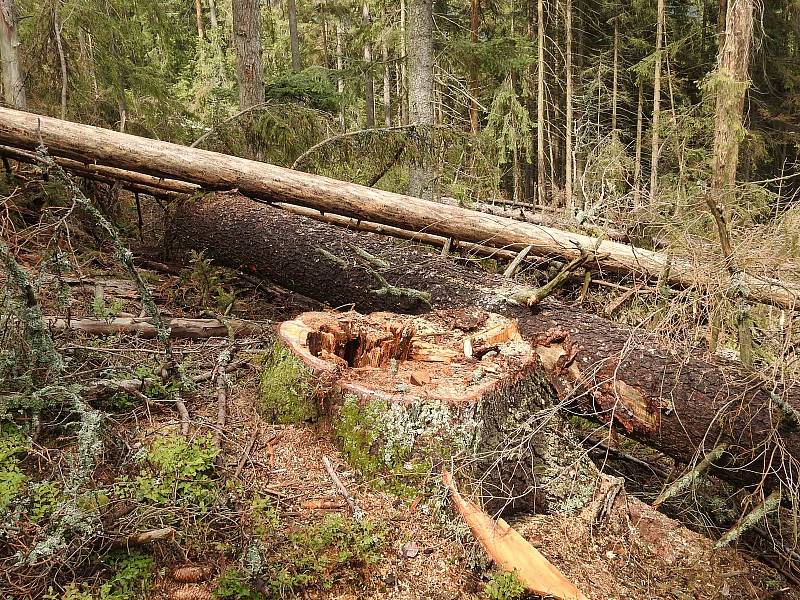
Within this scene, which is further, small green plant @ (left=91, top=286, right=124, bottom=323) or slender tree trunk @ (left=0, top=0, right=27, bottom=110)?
slender tree trunk @ (left=0, top=0, right=27, bottom=110)

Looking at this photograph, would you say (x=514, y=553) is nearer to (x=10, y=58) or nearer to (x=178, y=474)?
(x=178, y=474)

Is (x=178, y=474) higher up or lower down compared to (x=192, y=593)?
higher up

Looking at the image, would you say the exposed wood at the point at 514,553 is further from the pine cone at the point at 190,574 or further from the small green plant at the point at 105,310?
the small green plant at the point at 105,310

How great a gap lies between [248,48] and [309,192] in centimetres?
317

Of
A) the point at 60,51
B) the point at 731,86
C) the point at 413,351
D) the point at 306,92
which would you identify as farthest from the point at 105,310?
the point at 731,86

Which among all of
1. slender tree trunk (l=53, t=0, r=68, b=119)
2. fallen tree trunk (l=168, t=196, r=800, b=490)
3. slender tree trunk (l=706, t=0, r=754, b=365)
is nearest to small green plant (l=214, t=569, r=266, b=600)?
fallen tree trunk (l=168, t=196, r=800, b=490)

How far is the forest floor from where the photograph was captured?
7.41ft

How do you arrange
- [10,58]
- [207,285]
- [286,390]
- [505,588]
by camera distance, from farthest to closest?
[10,58] → [207,285] → [286,390] → [505,588]

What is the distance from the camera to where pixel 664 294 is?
3842 mm

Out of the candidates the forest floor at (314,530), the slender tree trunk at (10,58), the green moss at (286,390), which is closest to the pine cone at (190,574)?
the forest floor at (314,530)

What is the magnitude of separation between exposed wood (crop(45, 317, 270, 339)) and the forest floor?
244 mm

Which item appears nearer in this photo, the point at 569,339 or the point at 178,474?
the point at 178,474

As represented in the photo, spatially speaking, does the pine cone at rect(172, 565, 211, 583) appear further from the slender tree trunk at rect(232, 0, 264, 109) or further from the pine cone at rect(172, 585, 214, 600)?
the slender tree trunk at rect(232, 0, 264, 109)

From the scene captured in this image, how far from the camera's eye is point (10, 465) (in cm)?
235
